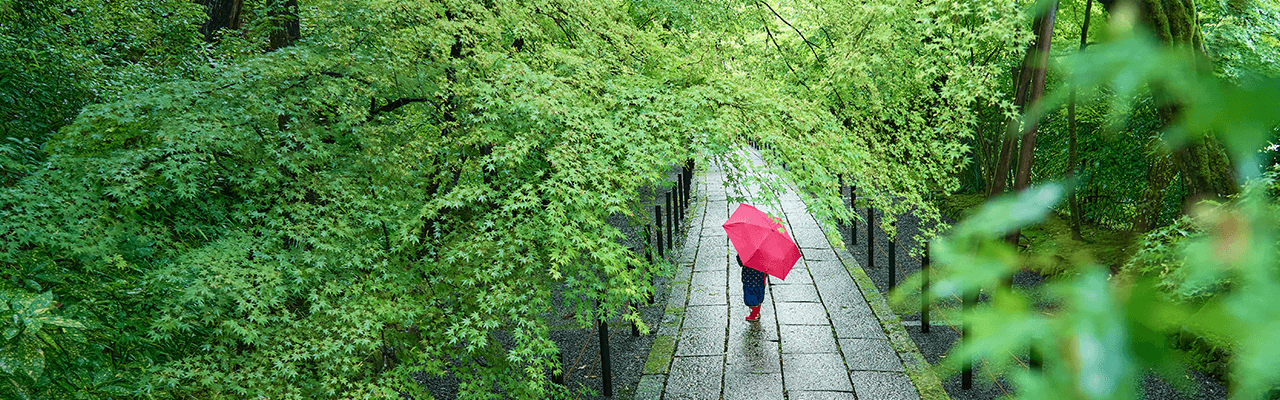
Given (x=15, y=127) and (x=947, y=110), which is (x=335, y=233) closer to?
(x=15, y=127)

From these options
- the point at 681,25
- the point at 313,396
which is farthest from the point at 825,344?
the point at 313,396

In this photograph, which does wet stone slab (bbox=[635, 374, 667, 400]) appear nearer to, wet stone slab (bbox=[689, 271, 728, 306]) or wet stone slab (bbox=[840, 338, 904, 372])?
wet stone slab (bbox=[840, 338, 904, 372])

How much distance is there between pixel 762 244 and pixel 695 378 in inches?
75.6

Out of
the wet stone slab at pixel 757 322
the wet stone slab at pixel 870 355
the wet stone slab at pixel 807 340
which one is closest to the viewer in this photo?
the wet stone slab at pixel 870 355

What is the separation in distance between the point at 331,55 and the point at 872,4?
5.58 meters

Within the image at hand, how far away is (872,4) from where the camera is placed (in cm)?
736

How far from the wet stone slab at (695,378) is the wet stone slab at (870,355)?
1.45m

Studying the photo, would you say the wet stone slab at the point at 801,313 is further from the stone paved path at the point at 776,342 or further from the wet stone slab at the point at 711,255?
the wet stone slab at the point at 711,255

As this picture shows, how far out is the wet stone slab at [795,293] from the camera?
9398mm

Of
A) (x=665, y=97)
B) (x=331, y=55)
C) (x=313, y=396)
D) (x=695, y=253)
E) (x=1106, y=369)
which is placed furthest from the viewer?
(x=695, y=253)

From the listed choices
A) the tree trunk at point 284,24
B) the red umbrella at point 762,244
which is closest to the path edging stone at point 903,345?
the red umbrella at point 762,244

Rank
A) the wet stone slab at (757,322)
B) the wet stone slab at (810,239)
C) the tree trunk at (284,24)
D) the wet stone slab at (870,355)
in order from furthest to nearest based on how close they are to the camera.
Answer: the wet stone slab at (810,239) < the wet stone slab at (757,322) < the wet stone slab at (870,355) < the tree trunk at (284,24)

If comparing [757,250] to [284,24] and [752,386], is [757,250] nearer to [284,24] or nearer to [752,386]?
[752,386]

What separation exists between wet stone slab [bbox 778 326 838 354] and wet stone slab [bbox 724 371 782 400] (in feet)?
Answer: 2.38
